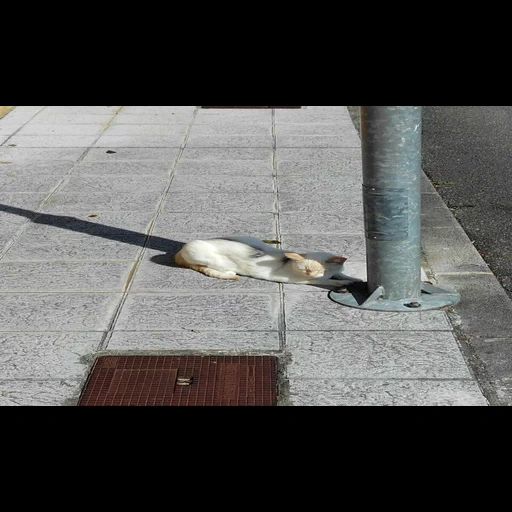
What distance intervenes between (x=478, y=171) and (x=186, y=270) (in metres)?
4.67

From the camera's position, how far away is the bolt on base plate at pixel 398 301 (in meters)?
5.73

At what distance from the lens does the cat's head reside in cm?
610

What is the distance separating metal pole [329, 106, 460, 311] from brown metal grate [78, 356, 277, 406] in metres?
1.16

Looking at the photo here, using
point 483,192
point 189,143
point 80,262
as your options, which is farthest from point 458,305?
point 189,143

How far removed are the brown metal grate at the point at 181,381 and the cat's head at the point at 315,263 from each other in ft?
3.95

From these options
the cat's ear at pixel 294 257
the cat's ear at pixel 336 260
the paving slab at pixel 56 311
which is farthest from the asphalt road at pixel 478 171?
the paving slab at pixel 56 311

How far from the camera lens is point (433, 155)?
10.7 metres

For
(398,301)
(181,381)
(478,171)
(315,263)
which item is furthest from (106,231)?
(478,171)

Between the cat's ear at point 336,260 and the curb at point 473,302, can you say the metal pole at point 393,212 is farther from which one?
the cat's ear at point 336,260

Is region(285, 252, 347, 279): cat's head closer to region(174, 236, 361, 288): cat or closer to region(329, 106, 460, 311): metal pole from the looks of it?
region(174, 236, 361, 288): cat

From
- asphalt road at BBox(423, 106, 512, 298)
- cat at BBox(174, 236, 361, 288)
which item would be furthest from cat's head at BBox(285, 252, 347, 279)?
asphalt road at BBox(423, 106, 512, 298)

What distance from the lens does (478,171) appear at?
9875 millimetres

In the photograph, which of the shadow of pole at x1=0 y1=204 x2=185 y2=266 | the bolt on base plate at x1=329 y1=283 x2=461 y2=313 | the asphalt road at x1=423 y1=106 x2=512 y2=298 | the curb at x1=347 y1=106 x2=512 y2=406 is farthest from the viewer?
the asphalt road at x1=423 y1=106 x2=512 y2=298
